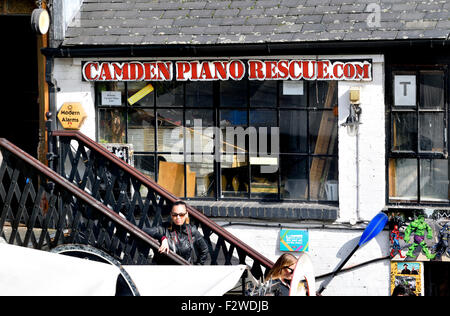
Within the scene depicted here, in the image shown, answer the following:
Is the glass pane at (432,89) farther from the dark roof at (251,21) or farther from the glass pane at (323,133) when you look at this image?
the glass pane at (323,133)

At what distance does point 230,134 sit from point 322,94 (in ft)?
4.55

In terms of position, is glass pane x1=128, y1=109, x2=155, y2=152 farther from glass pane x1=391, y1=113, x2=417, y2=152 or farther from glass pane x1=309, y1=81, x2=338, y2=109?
glass pane x1=391, y1=113, x2=417, y2=152

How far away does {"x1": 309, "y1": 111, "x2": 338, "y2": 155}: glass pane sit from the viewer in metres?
10.8

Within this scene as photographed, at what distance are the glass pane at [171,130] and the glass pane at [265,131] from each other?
3.36ft

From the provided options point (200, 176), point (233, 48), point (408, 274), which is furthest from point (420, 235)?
point (233, 48)

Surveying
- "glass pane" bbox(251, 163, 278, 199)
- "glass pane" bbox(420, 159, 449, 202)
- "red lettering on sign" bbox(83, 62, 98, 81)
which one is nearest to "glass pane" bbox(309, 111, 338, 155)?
"glass pane" bbox(251, 163, 278, 199)

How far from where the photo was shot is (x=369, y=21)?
1039cm

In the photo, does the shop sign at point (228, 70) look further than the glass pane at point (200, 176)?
No

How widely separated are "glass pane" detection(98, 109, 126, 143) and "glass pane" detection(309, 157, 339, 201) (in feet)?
9.00

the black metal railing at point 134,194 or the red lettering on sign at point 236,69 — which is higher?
the red lettering on sign at point 236,69

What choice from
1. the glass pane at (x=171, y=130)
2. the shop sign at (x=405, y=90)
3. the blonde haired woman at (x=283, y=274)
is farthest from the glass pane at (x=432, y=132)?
the blonde haired woman at (x=283, y=274)

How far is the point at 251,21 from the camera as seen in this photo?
10859 millimetres

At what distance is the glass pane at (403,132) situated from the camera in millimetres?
10473
